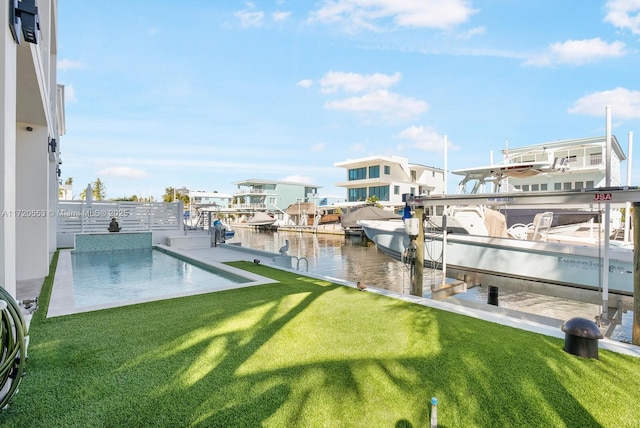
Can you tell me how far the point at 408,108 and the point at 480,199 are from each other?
53.6ft

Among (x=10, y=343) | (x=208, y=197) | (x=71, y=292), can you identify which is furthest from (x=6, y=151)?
(x=208, y=197)

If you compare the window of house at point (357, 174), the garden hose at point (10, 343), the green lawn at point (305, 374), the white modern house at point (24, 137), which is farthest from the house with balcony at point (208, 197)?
the garden hose at point (10, 343)

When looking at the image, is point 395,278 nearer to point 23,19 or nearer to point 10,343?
point 10,343

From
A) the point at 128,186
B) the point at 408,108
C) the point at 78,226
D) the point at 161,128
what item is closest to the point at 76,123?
the point at 161,128

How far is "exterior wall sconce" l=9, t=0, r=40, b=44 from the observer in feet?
7.38

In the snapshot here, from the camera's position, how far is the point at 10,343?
6.23ft

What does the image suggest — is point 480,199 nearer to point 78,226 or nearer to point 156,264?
point 156,264

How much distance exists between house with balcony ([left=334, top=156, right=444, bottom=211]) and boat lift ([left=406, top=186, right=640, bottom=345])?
27.6 meters

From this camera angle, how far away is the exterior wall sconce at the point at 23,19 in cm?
225

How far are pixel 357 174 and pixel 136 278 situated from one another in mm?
31858

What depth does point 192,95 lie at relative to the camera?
18.6m

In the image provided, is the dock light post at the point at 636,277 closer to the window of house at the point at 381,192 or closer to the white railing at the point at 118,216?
the white railing at the point at 118,216

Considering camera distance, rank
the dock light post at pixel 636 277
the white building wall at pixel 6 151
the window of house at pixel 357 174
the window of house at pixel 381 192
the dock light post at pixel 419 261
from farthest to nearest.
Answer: the window of house at pixel 357 174 → the window of house at pixel 381 192 → the dock light post at pixel 419 261 → the dock light post at pixel 636 277 → the white building wall at pixel 6 151

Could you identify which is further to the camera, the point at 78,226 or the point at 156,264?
the point at 78,226
